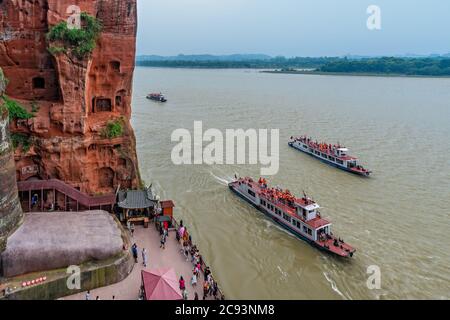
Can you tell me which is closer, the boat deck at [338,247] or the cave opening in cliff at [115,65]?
the boat deck at [338,247]

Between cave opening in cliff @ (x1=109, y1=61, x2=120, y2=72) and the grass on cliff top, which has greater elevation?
the grass on cliff top

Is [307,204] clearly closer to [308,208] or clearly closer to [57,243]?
[308,208]

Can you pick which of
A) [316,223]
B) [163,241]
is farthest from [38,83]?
[316,223]

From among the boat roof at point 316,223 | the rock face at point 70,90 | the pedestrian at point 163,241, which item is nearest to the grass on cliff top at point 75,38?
the rock face at point 70,90

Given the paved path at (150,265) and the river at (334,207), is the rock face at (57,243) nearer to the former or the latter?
the paved path at (150,265)

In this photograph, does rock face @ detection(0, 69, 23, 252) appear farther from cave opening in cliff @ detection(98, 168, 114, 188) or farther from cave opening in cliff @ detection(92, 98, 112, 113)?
cave opening in cliff @ detection(92, 98, 112, 113)

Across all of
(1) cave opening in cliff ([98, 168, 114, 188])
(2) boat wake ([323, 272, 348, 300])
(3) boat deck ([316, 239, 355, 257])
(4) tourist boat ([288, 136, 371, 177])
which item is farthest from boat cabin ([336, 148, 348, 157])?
(1) cave opening in cliff ([98, 168, 114, 188])
